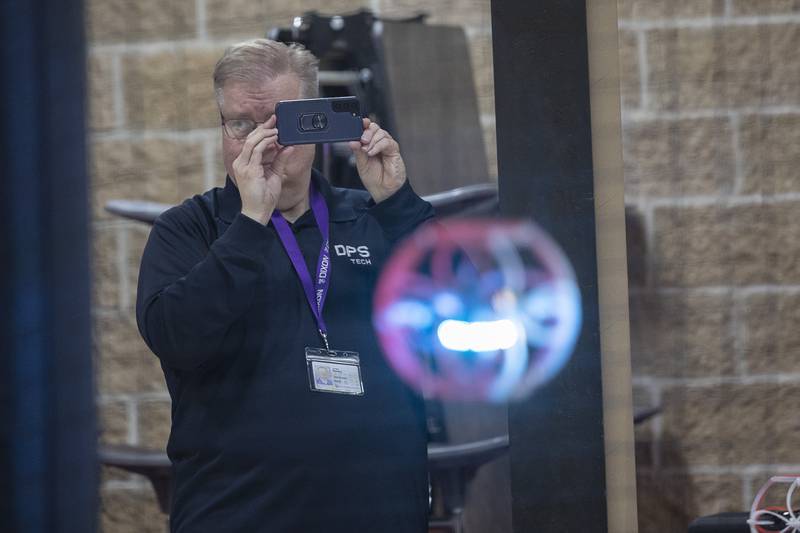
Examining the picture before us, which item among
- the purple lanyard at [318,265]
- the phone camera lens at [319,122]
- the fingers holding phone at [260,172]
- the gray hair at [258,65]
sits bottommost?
the purple lanyard at [318,265]

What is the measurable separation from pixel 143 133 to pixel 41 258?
384mm

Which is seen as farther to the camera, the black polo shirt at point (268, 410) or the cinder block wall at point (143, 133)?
the black polo shirt at point (268, 410)

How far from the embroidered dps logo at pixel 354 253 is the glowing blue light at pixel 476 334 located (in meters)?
→ 0.15

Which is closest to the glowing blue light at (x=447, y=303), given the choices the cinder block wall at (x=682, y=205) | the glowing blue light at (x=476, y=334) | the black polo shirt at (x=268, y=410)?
the glowing blue light at (x=476, y=334)

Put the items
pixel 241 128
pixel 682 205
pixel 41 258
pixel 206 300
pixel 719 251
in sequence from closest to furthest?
1. pixel 41 258
2. pixel 206 300
3. pixel 241 128
4. pixel 719 251
5. pixel 682 205

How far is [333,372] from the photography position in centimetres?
103

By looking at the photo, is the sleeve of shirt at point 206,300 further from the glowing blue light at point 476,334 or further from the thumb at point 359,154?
the glowing blue light at point 476,334

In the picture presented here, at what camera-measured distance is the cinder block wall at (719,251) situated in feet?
3.59

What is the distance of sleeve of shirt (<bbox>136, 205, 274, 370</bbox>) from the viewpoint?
3.18ft

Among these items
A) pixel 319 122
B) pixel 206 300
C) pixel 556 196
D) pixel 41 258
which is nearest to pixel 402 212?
pixel 319 122

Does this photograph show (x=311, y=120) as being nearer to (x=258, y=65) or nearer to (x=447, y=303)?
(x=258, y=65)

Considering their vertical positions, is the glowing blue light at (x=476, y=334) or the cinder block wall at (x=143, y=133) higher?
the cinder block wall at (x=143, y=133)

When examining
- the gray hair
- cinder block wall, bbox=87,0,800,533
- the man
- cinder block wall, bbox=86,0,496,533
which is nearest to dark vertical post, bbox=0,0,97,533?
cinder block wall, bbox=86,0,496,533

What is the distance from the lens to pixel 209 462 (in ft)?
3.36
